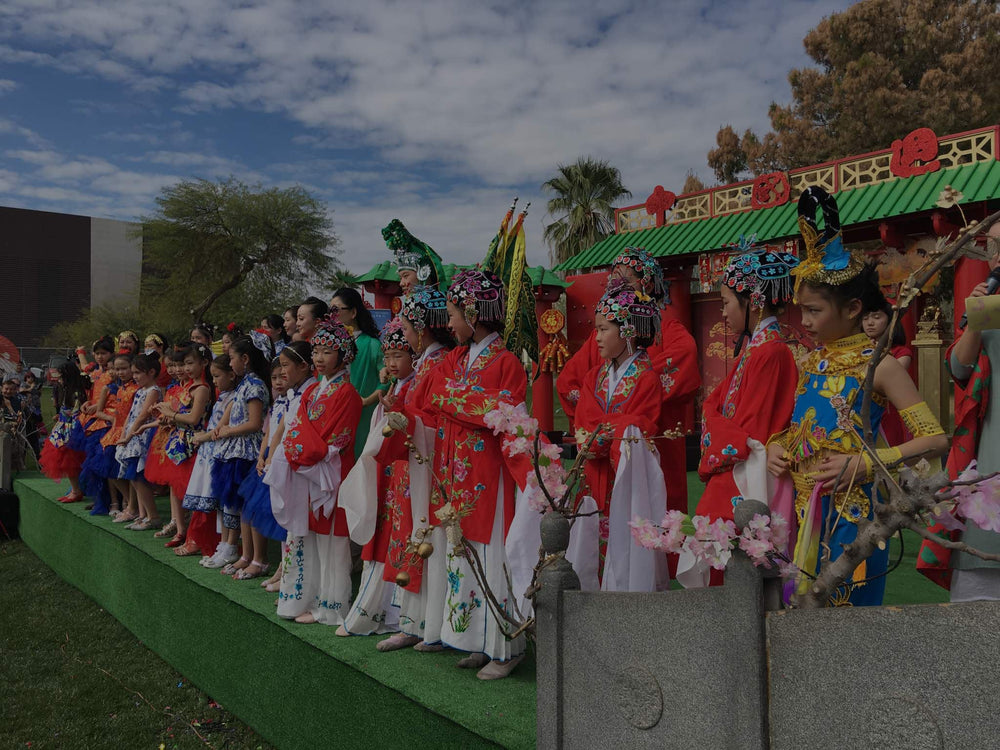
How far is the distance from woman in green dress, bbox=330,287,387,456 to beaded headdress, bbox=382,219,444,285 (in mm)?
620

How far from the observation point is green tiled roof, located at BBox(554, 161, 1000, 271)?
784 cm

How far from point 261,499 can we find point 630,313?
2.45m

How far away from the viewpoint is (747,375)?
8.38ft

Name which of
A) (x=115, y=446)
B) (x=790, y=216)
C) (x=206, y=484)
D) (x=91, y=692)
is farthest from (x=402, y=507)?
(x=790, y=216)

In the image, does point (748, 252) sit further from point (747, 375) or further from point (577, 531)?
point (577, 531)

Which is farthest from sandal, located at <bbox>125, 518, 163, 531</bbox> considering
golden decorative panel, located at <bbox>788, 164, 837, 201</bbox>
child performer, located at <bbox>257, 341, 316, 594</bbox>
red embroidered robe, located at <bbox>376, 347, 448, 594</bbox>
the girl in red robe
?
golden decorative panel, located at <bbox>788, 164, 837, 201</bbox>

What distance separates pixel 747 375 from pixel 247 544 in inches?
129

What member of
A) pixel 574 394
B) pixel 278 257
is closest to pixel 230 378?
pixel 574 394

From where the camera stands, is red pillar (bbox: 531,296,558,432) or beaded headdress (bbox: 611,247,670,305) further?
red pillar (bbox: 531,296,558,432)

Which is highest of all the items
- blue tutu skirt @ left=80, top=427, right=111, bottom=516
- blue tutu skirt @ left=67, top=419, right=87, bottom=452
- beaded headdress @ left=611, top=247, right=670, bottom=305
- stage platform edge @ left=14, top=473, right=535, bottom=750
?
beaded headdress @ left=611, top=247, right=670, bottom=305

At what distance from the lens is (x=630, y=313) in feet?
10.1

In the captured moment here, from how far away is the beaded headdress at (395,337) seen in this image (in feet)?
12.1

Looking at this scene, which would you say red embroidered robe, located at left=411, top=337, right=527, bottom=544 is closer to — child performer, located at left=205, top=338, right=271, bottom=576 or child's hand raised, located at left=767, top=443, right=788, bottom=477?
child's hand raised, located at left=767, top=443, right=788, bottom=477

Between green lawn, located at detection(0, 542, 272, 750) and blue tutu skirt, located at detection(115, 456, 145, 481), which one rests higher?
blue tutu skirt, located at detection(115, 456, 145, 481)
